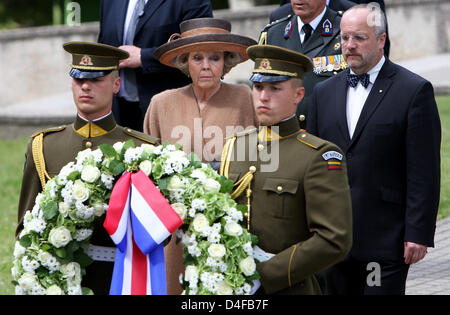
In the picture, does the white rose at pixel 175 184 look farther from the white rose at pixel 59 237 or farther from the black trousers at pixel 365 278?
the black trousers at pixel 365 278

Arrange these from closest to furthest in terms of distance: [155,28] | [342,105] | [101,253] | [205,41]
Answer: [101,253], [342,105], [205,41], [155,28]

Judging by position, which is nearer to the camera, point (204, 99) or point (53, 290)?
point (53, 290)

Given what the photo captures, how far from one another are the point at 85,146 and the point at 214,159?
0.92m

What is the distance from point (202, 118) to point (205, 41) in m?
0.46

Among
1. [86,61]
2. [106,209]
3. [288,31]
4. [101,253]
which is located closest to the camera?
[106,209]

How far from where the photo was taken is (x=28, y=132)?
1648 cm

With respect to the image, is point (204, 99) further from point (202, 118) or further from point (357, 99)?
point (357, 99)

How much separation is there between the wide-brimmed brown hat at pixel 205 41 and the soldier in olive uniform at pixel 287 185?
917 mm

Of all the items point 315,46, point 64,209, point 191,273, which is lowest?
point 191,273

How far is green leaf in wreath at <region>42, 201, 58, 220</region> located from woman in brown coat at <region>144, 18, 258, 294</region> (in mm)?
1409

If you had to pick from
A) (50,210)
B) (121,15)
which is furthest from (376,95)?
(121,15)

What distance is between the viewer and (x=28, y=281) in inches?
148
